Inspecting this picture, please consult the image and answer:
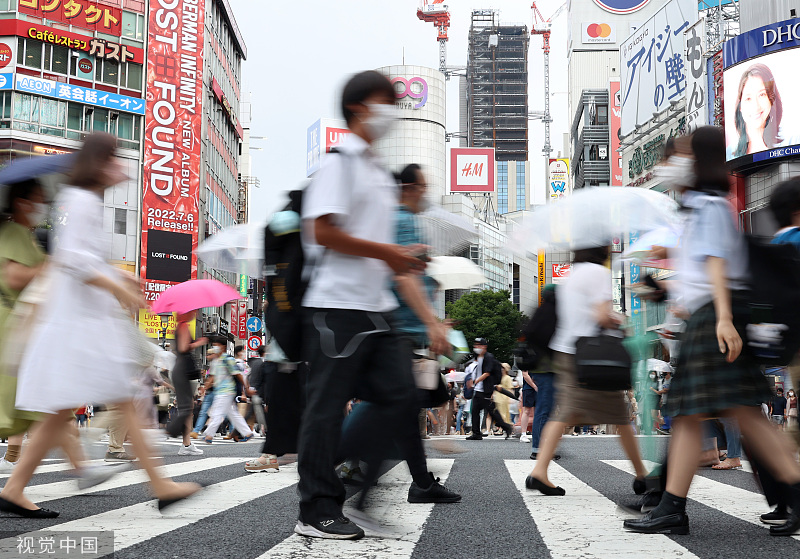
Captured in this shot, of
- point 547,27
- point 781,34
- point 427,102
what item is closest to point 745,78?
point 781,34

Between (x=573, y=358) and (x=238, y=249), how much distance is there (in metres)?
4.67

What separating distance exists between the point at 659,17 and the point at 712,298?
4843 cm

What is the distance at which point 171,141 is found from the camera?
137ft

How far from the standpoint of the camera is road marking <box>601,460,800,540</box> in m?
4.27

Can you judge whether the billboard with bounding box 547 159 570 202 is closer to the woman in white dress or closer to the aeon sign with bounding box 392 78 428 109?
the aeon sign with bounding box 392 78 428 109

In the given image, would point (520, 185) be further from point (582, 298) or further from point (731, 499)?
point (582, 298)

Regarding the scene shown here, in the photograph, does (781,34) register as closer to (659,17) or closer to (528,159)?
(659,17)

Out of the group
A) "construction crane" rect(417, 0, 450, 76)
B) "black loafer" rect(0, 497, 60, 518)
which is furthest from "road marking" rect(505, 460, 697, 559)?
"construction crane" rect(417, 0, 450, 76)

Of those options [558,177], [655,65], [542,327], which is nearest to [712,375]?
[542,327]

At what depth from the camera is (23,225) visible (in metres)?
4.12

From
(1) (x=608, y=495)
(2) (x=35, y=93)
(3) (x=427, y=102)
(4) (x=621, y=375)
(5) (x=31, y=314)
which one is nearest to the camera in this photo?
(5) (x=31, y=314)

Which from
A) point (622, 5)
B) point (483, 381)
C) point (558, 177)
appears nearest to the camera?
point (483, 381)

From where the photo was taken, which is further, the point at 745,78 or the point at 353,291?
the point at 745,78

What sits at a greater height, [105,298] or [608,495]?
[105,298]
